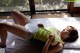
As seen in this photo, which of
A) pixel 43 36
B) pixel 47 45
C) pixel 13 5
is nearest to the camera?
pixel 47 45

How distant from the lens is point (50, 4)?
288cm

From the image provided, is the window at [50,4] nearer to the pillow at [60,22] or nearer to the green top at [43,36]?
the pillow at [60,22]

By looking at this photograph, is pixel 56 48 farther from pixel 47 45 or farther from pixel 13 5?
pixel 13 5

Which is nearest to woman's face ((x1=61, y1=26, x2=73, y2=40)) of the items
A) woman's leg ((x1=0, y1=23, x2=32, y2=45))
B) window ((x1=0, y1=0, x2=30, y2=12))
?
woman's leg ((x1=0, y1=23, x2=32, y2=45))

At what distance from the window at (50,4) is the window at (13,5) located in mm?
188

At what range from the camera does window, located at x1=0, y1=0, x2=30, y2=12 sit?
2.81m

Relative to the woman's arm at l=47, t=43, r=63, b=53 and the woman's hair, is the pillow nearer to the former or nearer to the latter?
the woman's hair

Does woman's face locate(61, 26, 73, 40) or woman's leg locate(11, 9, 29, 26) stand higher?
woman's leg locate(11, 9, 29, 26)

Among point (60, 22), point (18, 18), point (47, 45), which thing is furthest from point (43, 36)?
point (60, 22)

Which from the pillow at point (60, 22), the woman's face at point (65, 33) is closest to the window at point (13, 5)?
the pillow at point (60, 22)

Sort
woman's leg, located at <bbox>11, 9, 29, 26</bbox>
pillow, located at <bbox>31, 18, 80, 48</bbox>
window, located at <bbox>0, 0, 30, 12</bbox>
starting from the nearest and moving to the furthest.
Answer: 1. woman's leg, located at <bbox>11, 9, 29, 26</bbox>
2. pillow, located at <bbox>31, 18, 80, 48</bbox>
3. window, located at <bbox>0, 0, 30, 12</bbox>

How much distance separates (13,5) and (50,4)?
Answer: 638 millimetres

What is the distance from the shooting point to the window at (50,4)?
2.85 meters

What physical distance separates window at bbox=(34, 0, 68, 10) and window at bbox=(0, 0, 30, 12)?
19cm
